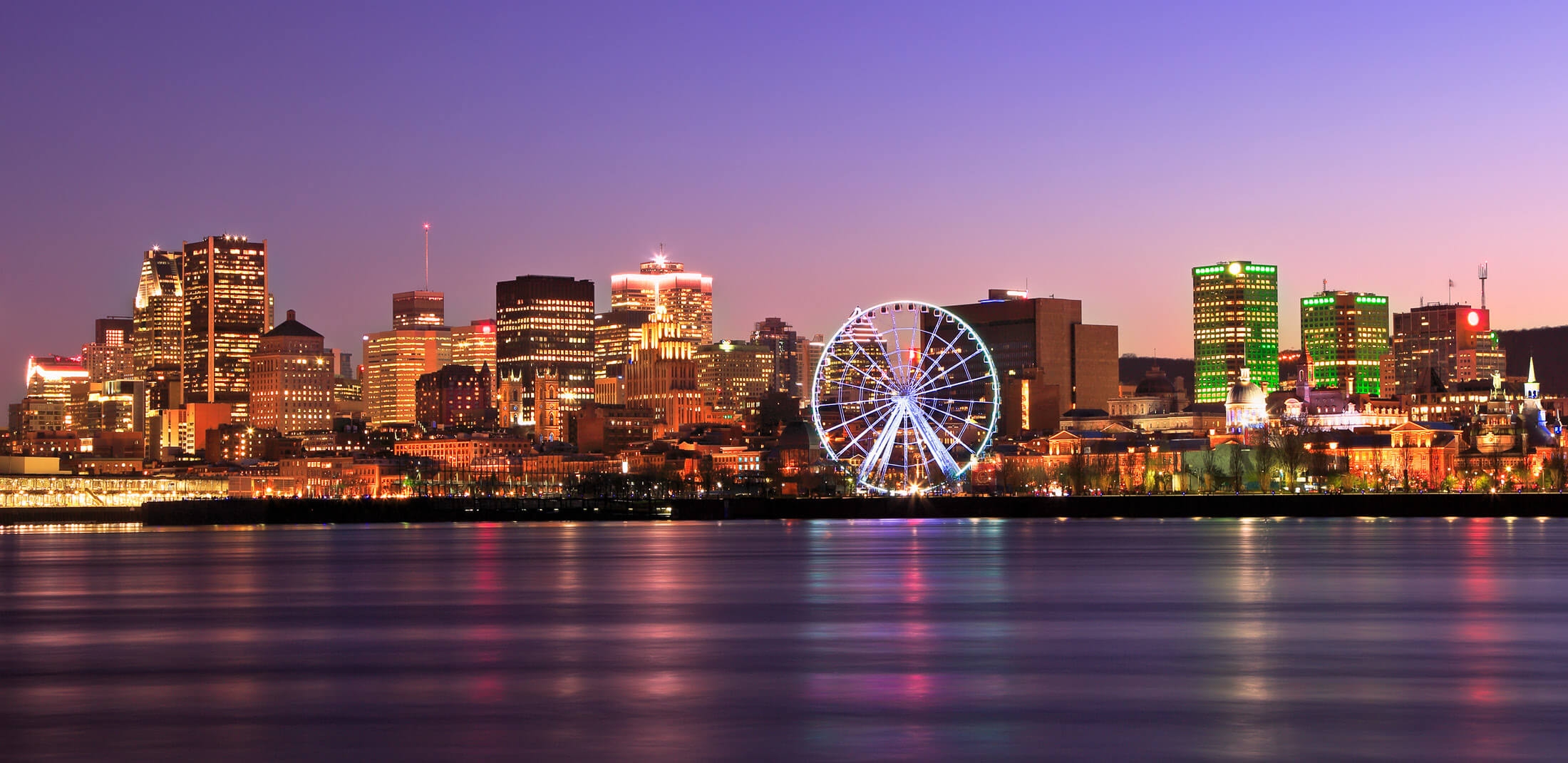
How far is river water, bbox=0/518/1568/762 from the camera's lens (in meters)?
21.7

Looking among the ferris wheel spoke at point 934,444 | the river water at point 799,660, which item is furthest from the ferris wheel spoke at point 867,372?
the river water at point 799,660

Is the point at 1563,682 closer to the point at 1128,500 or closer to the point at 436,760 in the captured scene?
the point at 436,760

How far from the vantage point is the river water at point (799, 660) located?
21.7 meters

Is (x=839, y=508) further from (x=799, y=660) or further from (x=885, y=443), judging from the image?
(x=799, y=660)

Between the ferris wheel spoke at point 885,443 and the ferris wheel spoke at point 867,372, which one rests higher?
the ferris wheel spoke at point 867,372

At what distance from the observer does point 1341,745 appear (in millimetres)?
20922

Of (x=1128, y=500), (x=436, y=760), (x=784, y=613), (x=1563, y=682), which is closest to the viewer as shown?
(x=436, y=760)

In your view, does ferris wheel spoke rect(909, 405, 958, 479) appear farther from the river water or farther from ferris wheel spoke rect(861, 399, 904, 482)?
the river water

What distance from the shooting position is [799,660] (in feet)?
101

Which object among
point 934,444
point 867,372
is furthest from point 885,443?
point 867,372

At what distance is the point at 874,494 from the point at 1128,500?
18.4 m

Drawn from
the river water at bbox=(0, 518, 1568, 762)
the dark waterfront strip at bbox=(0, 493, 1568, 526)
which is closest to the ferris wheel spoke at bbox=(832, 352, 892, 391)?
the dark waterfront strip at bbox=(0, 493, 1568, 526)

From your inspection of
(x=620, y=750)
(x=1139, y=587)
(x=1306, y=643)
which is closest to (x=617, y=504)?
(x=1139, y=587)

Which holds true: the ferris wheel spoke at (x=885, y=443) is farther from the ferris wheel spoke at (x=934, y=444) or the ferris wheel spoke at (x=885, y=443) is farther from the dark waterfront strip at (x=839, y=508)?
the dark waterfront strip at (x=839, y=508)
